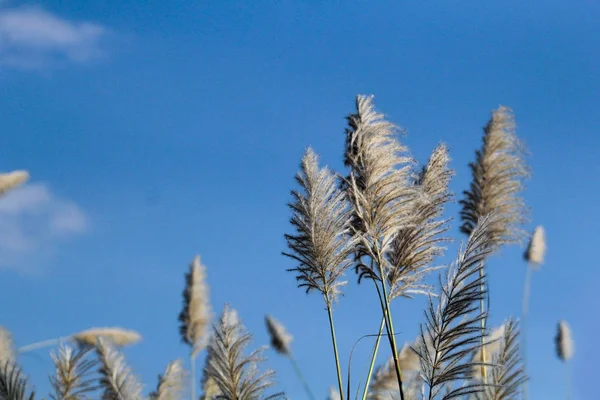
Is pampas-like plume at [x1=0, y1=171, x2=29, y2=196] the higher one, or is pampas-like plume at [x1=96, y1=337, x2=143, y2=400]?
pampas-like plume at [x1=0, y1=171, x2=29, y2=196]

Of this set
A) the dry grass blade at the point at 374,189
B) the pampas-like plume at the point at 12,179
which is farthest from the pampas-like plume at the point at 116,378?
the dry grass blade at the point at 374,189

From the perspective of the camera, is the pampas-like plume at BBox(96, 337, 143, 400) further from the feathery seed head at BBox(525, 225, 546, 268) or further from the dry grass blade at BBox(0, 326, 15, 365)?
the feathery seed head at BBox(525, 225, 546, 268)

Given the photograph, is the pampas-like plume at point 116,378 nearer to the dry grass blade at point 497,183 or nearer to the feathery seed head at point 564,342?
the dry grass blade at point 497,183

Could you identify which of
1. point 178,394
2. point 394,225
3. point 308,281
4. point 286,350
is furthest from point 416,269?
point 286,350

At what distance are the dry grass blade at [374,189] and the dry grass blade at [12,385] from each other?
169cm

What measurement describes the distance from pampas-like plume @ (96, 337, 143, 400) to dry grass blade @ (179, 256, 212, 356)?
12.4ft

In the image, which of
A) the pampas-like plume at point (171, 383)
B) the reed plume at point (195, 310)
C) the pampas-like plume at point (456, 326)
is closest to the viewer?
the pampas-like plume at point (456, 326)

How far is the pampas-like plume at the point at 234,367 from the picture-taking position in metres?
3.95

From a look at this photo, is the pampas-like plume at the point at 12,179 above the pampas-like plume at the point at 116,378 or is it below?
above

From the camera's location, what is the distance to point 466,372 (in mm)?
3502

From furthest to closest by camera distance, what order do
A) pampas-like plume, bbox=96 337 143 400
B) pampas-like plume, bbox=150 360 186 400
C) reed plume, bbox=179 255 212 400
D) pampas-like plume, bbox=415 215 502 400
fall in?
reed plume, bbox=179 255 212 400 < pampas-like plume, bbox=150 360 186 400 < pampas-like plume, bbox=96 337 143 400 < pampas-like plume, bbox=415 215 502 400

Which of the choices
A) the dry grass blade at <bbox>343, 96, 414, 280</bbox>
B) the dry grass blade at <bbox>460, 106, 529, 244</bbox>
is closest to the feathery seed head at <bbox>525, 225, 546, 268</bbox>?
the dry grass blade at <bbox>460, 106, 529, 244</bbox>

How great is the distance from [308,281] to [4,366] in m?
1.53

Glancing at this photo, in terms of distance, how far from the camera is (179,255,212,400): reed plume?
9.11 metres
